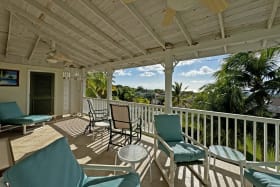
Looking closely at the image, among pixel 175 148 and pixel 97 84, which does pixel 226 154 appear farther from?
pixel 97 84

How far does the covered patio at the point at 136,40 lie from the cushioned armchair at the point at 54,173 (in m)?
1.05

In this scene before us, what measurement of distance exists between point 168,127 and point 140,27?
238 centimetres

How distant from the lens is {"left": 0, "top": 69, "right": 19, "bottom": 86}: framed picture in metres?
6.46

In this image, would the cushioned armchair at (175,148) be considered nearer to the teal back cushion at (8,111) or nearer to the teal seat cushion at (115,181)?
the teal seat cushion at (115,181)

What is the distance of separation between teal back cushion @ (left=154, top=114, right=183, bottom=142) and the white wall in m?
6.33

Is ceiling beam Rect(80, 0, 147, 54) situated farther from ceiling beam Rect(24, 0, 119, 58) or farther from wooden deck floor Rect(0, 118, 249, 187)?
wooden deck floor Rect(0, 118, 249, 187)

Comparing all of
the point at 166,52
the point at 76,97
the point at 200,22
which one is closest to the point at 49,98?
the point at 76,97

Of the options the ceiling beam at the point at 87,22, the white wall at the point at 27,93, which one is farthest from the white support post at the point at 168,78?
the white wall at the point at 27,93

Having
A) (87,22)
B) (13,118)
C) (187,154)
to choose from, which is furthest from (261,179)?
(13,118)

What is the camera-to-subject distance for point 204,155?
2.63m

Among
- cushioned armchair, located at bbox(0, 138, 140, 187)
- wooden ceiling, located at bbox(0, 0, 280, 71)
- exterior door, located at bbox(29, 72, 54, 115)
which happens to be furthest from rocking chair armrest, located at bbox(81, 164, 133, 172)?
exterior door, located at bbox(29, 72, 54, 115)

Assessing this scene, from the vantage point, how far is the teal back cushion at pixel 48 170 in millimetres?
1230

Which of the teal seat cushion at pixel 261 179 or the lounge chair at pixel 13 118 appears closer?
the teal seat cushion at pixel 261 179

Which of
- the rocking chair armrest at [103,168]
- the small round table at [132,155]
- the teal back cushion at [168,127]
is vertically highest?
the teal back cushion at [168,127]
